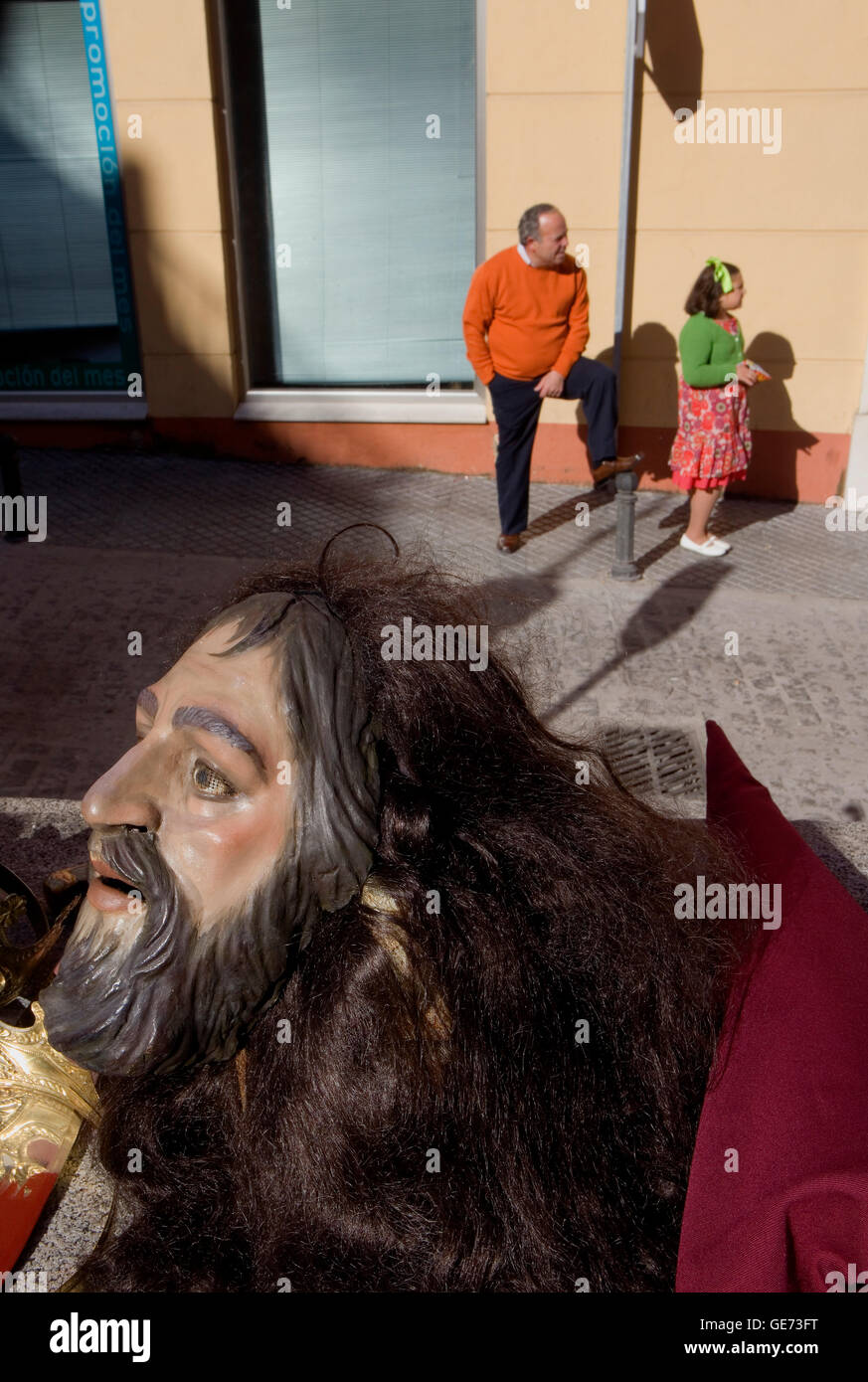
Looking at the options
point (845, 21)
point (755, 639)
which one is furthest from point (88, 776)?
point (845, 21)

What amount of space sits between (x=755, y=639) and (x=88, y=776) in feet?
11.4

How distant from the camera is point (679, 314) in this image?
8.31 meters

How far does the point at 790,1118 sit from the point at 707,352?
6180 millimetres

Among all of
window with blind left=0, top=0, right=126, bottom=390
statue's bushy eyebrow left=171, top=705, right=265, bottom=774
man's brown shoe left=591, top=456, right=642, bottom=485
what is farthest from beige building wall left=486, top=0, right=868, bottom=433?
statue's bushy eyebrow left=171, top=705, right=265, bottom=774

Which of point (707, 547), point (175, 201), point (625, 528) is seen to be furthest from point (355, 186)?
point (707, 547)

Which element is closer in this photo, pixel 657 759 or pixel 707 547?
pixel 657 759

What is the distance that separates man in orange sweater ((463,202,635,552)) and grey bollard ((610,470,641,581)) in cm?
63

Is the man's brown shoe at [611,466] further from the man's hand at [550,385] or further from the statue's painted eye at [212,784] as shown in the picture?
the statue's painted eye at [212,784]

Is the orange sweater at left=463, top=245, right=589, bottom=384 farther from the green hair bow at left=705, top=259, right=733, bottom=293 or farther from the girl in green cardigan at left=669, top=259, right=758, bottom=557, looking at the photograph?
the green hair bow at left=705, top=259, right=733, bottom=293

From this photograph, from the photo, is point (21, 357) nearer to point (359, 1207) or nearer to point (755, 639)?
point (755, 639)

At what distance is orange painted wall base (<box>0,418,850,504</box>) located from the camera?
857 centimetres

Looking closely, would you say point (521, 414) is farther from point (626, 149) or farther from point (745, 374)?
point (626, 149)

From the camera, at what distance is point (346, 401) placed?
9.08 metres

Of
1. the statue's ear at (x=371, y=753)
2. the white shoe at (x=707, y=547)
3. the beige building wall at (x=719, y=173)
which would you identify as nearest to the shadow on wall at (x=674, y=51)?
the beige building wall at (x=719, y=173)
